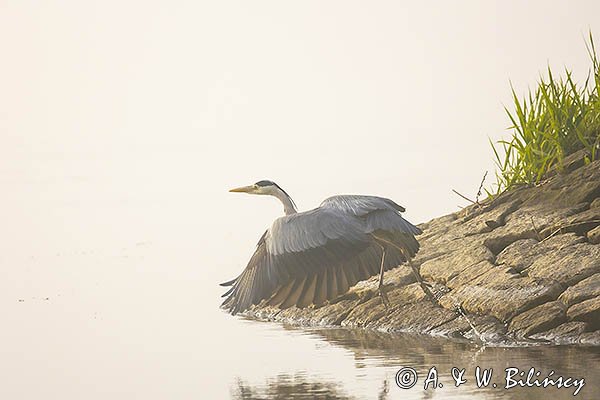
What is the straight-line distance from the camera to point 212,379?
11.7 m

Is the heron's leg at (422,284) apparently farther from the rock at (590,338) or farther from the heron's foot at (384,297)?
the rock at (590,338)

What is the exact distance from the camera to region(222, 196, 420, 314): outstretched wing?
1285 centimetres

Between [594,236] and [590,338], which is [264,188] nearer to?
[594,236]

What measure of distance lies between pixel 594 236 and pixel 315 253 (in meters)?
2.74

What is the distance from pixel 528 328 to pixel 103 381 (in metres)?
3.91

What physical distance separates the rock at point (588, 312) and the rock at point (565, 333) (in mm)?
52

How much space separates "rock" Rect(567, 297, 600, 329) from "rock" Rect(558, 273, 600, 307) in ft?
0.22

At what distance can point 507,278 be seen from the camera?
12992 mm

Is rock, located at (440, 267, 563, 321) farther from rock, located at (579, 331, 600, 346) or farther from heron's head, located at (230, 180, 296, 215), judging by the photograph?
heron's head, located at (230, 180, 296, 215)

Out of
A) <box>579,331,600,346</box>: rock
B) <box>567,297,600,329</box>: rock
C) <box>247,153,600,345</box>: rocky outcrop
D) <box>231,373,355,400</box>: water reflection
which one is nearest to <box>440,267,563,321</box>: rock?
<box>247,153,600,345</box>: rocky outcrop

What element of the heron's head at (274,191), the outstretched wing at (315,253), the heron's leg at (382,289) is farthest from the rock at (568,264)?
the heron's head at (274,191)

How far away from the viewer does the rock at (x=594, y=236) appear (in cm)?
1302

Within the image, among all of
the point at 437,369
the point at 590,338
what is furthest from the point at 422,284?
the point at 437,369

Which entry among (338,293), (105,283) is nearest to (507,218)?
(338,293)
